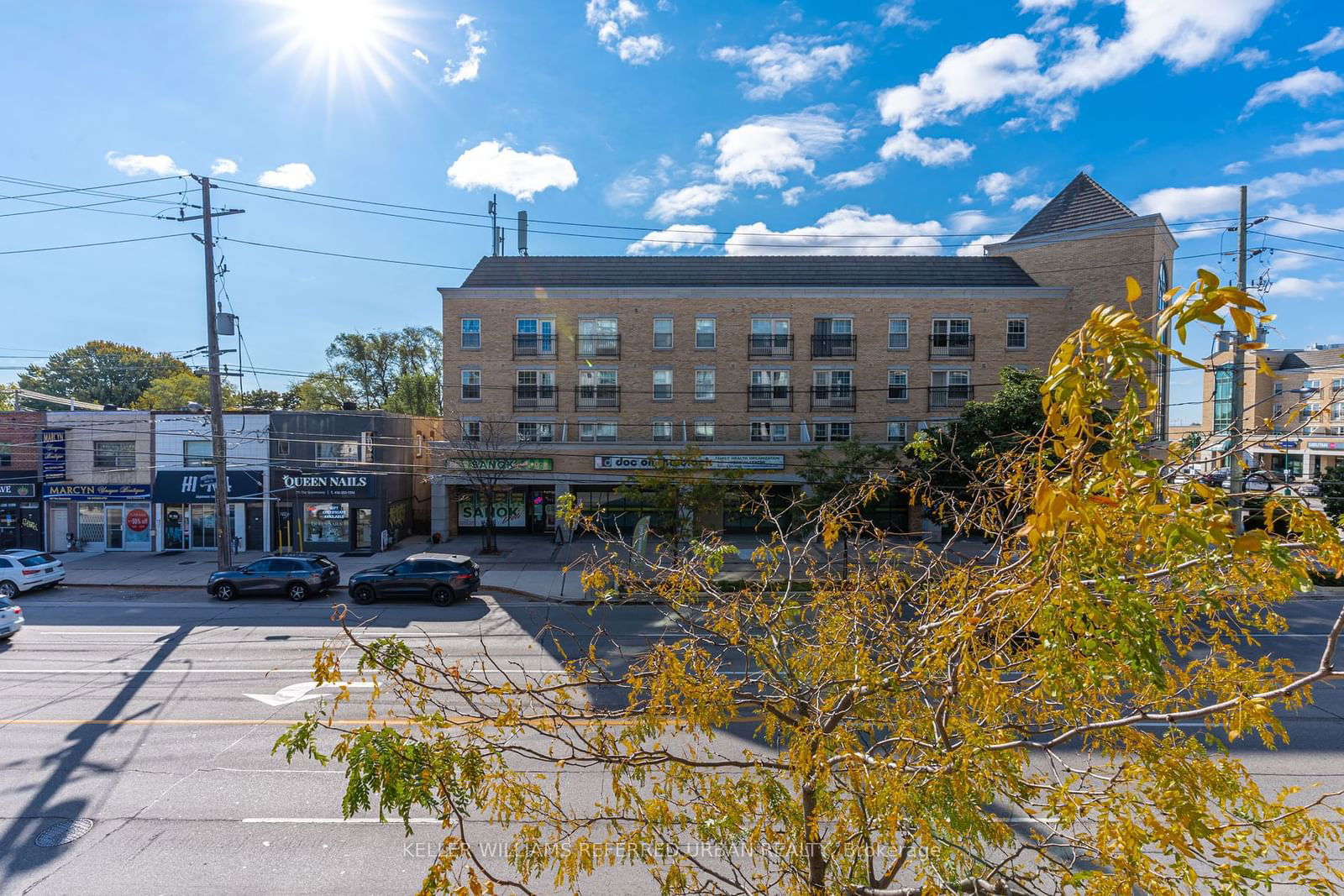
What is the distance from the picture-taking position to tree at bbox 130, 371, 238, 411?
160 ft

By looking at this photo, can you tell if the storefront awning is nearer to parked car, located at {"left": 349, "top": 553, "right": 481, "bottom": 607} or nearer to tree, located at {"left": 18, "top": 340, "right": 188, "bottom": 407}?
parked car, located at {"left": 349, "top": 553, "right": 481, "bottom": 607}

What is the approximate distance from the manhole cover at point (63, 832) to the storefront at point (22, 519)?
27.0 metres

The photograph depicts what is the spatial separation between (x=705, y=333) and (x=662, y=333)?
6.53 ft

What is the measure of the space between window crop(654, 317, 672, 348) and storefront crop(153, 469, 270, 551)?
58.7ft

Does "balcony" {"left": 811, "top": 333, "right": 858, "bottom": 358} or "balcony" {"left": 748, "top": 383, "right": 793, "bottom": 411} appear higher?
"balcony" {"left": 811, "top": 333, "right": 858, "bottom": 358}

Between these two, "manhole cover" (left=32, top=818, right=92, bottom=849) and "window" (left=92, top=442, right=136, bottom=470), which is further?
"window" (left=92, top=442, right=136, bottom=470)

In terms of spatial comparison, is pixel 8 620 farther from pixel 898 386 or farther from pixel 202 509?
pixel 898 386

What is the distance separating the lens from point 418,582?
19.1 meters

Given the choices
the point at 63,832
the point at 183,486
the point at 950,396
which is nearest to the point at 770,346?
the point at 950,396

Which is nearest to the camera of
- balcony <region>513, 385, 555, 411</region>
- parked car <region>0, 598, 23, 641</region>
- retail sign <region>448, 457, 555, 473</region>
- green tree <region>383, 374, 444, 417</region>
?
parked car <region>0, 598, 23, 641</region>

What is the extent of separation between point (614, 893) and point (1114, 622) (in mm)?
6113

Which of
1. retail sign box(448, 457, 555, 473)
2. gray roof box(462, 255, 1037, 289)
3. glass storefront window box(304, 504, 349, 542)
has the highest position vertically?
gray roof box(462, 255, 1037, 289)

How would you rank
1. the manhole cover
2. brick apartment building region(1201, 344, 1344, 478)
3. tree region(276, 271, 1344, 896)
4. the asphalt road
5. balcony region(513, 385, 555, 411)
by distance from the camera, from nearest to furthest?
1. tree region(276, 271, 1344, 896)
2. brick apartment building region(1201, 344, 1344, 478)
3. the asphalt road
4. the manhole cover
5. balcony region(513, 385, 555, 411)

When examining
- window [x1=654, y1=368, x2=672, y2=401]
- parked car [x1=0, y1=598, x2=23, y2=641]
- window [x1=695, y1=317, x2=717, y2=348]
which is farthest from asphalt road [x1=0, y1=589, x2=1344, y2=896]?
window [x1=695, y1=317, x2=717, y2=348]
